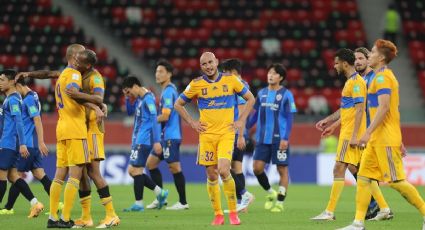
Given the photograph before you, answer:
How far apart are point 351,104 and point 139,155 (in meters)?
4.16

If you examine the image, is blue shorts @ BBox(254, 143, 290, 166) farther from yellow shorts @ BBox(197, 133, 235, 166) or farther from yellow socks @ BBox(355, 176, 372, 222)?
yellow socks @ BBox(355, 176, 372, 222)

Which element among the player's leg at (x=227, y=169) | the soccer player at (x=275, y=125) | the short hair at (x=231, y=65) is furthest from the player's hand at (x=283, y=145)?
the player's leg at (x=227, y=169)

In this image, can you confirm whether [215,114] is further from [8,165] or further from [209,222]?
[8,165]

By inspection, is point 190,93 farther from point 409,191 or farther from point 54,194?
point 409,191

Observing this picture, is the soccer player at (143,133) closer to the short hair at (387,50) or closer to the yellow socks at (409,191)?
the short hair at (387,50)

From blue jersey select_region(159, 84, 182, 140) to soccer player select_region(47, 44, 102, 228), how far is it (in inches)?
152

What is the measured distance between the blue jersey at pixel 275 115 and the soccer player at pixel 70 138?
436cm

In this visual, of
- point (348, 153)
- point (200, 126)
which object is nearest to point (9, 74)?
point (200, 126)

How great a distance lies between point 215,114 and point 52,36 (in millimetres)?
19141

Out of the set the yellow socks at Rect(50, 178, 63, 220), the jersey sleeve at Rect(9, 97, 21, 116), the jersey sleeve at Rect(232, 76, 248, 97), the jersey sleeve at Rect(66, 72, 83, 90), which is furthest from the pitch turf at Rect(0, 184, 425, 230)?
the jersey sleeve at Rect(66, 72, 83, 90)

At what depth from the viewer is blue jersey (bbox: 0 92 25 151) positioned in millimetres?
12531

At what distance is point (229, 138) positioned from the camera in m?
11.1

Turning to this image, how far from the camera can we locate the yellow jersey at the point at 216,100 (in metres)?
11.2

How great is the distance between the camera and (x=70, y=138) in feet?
34.4
